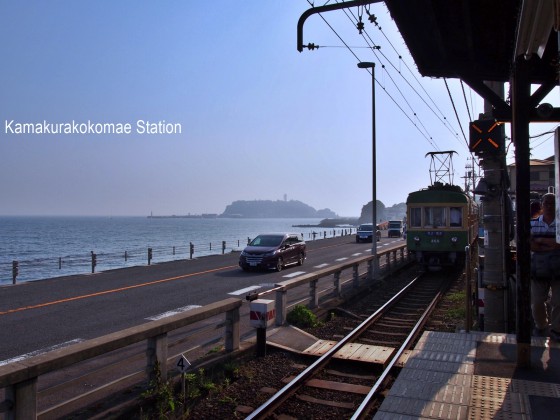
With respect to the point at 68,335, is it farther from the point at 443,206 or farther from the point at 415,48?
the point at 443,206

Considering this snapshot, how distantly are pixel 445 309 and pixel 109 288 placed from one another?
439 inches

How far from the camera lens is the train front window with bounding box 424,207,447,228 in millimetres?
21108

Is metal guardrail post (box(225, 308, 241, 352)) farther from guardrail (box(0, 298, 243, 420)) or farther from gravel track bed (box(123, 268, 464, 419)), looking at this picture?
gravel track bed (box(123, 268, 464, 419))

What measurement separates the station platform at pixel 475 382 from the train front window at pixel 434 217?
14.1 meters

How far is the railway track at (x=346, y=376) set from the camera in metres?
5.93

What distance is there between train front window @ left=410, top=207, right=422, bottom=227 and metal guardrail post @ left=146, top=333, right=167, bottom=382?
1721 centimetres

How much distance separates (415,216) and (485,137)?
1331cm

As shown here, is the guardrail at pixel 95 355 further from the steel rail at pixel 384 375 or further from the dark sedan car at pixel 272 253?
the dark sedan car at pixel 272 253

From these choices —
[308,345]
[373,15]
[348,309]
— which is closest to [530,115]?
[373,15]

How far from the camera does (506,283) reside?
9008 millimetres

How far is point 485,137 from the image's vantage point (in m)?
8.79

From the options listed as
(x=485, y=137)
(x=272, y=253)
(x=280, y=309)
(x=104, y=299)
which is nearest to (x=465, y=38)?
(x=485, y=137)

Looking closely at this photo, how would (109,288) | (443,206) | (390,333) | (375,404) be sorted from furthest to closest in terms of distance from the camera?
(443,206) → (109,288) → (390,333) → (375,404)

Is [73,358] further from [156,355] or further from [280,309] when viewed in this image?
[280,309]
